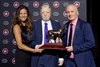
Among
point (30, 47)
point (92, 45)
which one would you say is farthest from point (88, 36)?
point (30, 47)

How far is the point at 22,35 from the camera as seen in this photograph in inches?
191

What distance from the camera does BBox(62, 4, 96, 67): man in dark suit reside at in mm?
4547

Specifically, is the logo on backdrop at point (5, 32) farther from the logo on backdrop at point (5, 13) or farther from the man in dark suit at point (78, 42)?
the man in dark suit at point (78, 42)

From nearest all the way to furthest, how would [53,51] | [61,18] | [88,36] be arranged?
[88,36]
[53,51]
[61,18]

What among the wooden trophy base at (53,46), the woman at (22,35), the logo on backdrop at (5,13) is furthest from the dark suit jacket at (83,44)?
the logo on backdrop at (5,13)

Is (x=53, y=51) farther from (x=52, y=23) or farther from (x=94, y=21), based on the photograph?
(x=94, y=21)

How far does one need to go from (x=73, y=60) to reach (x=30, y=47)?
62 cm

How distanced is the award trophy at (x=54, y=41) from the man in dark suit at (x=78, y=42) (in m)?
0.11

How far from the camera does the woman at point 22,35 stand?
483cm

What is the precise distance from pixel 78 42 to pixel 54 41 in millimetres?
340

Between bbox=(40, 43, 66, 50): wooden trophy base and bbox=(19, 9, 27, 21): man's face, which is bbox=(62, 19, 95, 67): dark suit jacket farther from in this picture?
bbox=(19, 9, 27, 21): man's face

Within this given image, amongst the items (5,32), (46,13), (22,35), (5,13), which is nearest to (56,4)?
(5,13)

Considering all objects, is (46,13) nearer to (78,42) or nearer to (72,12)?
(72,12)

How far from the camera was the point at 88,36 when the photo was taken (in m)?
4.54
